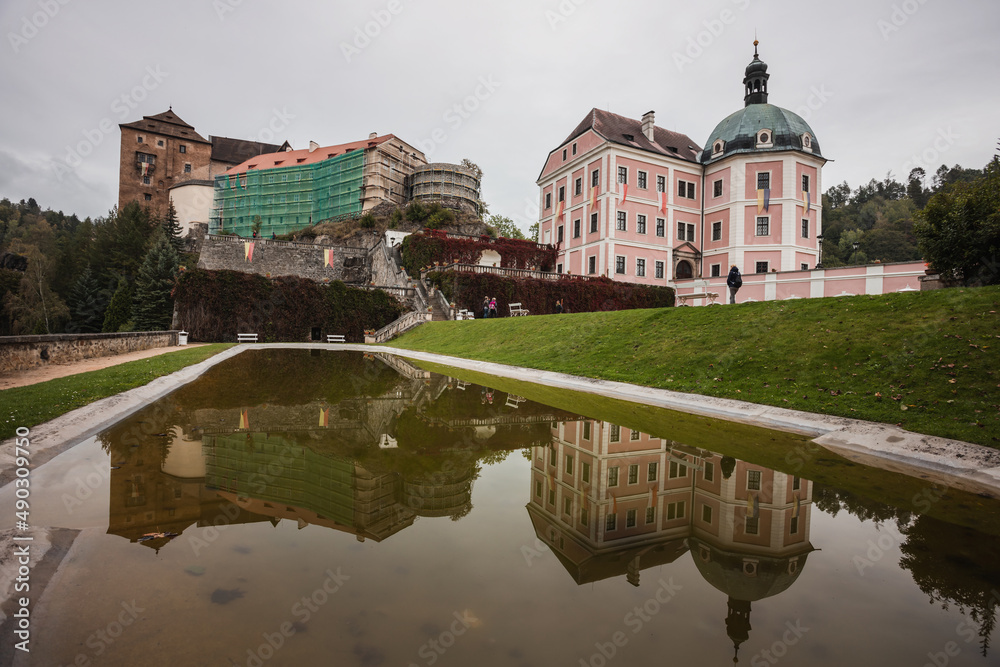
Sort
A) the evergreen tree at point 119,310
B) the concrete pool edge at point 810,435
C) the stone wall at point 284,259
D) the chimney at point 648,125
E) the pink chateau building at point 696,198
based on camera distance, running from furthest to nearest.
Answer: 1. the evergreen tree at point 119,310
2. the stone wall at point 284,259
3. the chimney at point 648,125
4. the pink chateau building at point 696,198
5. the concrete pool edge at point 810,435

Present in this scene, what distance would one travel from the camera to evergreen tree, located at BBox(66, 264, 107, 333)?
59.2 m

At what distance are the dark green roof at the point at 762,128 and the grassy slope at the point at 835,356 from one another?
34044 millimetres

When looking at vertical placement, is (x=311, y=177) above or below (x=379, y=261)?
above

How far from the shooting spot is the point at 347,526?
153 inches

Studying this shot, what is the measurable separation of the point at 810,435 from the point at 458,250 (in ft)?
119

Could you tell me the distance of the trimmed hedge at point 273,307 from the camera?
1335 inches

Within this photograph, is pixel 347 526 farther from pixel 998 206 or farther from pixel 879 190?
pixel 879 190

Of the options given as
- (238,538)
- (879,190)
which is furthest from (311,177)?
(879,190)

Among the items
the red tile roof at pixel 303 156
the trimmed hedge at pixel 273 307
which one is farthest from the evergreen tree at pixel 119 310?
the red tile roof at pixel 303 156

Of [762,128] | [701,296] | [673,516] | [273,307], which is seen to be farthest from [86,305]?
[762,128]

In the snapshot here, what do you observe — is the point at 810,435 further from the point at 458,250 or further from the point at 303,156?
the point at 303,156

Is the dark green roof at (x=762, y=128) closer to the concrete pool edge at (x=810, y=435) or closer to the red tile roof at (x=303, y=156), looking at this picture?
the concrete pool edge at (x=810, y=435)

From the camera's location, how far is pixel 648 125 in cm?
4628

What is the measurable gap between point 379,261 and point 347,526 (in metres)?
48.3
